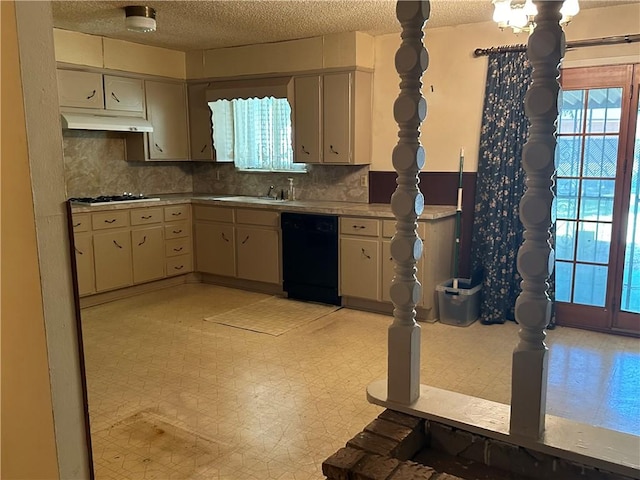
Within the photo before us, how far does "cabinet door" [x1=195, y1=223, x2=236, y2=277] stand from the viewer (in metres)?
5.76

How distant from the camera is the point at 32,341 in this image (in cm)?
145

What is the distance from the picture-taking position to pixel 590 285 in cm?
445

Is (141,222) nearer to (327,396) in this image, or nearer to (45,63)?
(327,396)

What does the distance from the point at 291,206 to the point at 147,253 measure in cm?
157

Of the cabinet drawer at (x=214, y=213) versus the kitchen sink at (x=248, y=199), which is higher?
the kitchen sink at (x=248, y=199)

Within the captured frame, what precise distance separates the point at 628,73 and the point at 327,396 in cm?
321

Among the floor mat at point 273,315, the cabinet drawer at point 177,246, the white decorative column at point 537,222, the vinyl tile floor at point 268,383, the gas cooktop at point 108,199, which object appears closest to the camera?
the white decorative column at point 537,222

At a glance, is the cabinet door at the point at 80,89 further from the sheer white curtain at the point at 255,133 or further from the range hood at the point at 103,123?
the sheer white curtain at the point at 255,133

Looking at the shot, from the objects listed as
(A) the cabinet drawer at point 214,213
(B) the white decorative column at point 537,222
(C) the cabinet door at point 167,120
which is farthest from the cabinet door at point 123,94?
(B) the white decorative column at point 537,222

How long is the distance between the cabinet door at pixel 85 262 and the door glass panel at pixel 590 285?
13.8 feet

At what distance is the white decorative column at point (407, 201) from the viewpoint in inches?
68.4

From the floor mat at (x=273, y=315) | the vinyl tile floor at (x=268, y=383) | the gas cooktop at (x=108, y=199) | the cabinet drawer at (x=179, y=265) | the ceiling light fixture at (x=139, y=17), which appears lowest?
the vinyl tile floor at (x=268, y=383)

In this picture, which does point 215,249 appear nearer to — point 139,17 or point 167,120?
point 167,120

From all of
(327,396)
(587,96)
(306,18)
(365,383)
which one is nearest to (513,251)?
(587,96)
